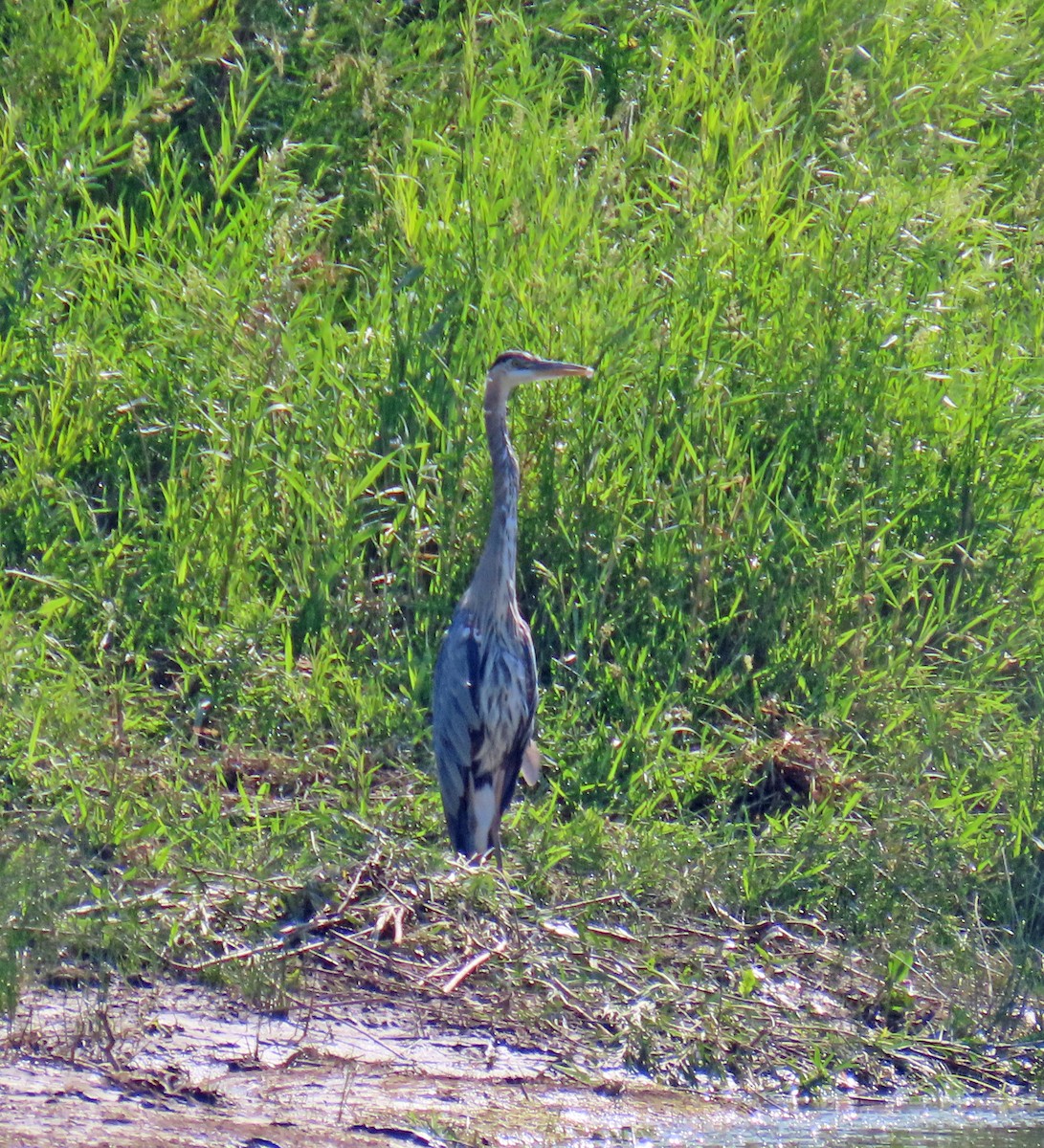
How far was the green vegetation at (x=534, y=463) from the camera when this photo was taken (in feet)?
16.9

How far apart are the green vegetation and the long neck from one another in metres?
0.44

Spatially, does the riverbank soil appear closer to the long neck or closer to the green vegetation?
the green vegetation

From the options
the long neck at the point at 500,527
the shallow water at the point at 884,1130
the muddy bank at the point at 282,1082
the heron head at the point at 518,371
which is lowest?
the shallow water at the point at 884,1130

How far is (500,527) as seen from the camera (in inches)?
218

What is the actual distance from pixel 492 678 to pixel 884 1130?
6.11 feet

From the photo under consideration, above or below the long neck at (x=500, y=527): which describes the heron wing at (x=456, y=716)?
below

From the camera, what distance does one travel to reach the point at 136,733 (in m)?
5.53

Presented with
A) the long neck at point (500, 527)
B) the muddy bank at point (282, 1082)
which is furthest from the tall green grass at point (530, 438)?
the muddy bank at point (282, 1082)

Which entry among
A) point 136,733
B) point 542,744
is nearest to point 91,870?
point 136,733

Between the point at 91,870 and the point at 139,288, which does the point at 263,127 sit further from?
the point at 91,870

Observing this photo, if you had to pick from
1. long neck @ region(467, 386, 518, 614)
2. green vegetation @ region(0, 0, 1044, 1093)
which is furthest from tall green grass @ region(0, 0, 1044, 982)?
long neck @ region(467, 386, 518, 614)

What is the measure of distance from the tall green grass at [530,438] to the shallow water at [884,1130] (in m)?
0.87

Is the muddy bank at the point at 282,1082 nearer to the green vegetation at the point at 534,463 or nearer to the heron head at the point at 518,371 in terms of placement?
the green vegetation at the point at 534,463

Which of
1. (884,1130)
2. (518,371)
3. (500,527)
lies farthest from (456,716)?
(884,1130)
